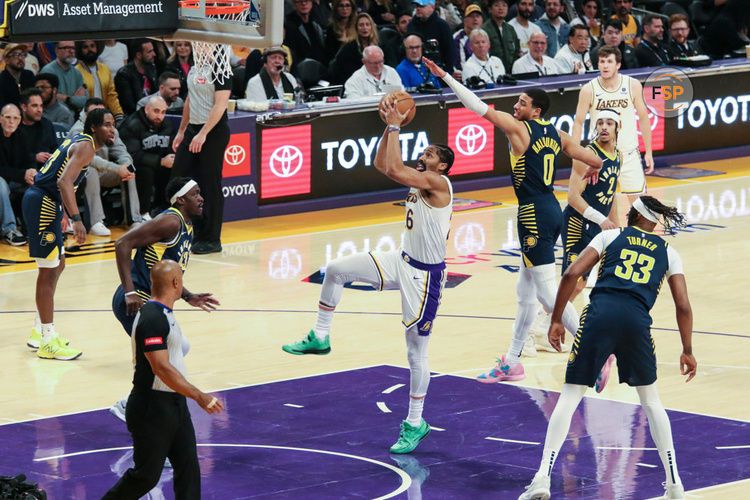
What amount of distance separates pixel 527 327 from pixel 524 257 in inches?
21.4

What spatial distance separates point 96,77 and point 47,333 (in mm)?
6742

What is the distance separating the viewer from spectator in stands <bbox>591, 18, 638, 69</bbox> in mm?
20672

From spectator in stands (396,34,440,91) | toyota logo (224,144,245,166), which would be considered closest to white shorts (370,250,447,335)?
toyota logo (224,144,245,166)

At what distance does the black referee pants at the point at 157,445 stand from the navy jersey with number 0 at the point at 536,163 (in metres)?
4.15

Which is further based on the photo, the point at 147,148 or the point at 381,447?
the point at 147,148

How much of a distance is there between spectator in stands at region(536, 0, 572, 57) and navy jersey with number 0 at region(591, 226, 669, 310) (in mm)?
14397

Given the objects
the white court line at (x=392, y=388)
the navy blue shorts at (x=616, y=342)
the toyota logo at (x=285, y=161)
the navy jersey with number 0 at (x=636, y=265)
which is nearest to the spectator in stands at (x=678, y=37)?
the toyota logo at (x=285, y=161)

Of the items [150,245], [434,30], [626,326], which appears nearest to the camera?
[626,326]

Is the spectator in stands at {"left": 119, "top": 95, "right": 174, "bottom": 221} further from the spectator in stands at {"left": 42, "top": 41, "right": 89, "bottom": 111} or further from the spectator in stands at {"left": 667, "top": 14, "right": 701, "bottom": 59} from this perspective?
the spectator in stands at {"left": 667, "top": 14, "right": 701, "bottom": 59}

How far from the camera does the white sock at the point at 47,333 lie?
38.2 ft

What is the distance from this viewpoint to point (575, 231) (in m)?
12.1

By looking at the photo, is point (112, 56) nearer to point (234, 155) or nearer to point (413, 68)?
point (234, 155)

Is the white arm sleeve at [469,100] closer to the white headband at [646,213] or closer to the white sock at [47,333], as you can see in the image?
the white headband at [646,213]

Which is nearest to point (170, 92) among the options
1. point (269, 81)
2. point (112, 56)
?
point (269, 81)
